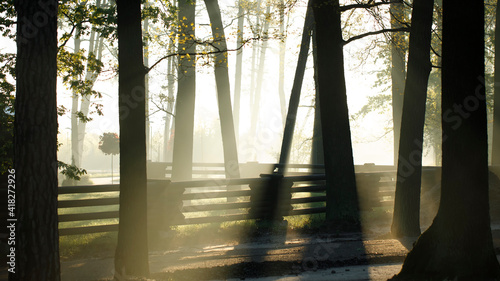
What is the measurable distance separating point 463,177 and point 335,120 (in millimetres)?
4496

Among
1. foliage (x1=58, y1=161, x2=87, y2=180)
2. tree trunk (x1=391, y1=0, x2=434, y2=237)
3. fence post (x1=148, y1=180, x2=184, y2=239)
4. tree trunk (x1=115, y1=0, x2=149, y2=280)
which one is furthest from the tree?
foliage (x1=58, y1=161, x2=87, y2=180)

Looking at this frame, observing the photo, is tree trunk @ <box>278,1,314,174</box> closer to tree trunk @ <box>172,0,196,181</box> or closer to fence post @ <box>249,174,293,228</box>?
tree trunk @ <box>172,0,196,181</box>

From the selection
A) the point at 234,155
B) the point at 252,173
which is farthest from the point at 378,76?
the point at 234,155

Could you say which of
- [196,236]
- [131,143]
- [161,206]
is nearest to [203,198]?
[196,236]

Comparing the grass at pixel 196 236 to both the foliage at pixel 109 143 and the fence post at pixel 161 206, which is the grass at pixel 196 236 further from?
the foliage at pixel 109 143

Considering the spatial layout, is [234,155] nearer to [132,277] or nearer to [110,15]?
[110,15]

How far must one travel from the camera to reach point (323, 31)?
10242 millimetres

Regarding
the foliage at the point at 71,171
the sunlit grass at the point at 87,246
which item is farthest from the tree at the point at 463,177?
the foliage at the point at 71,171

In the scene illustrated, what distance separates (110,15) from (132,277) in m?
7.14

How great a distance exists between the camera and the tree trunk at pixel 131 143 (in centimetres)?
630

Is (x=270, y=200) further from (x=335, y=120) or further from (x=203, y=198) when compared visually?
(x=335, y=120)

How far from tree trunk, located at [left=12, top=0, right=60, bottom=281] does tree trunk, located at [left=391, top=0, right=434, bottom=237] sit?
6.79 meters

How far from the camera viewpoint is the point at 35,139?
4941 mm

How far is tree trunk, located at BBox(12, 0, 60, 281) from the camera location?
16.2 feet
